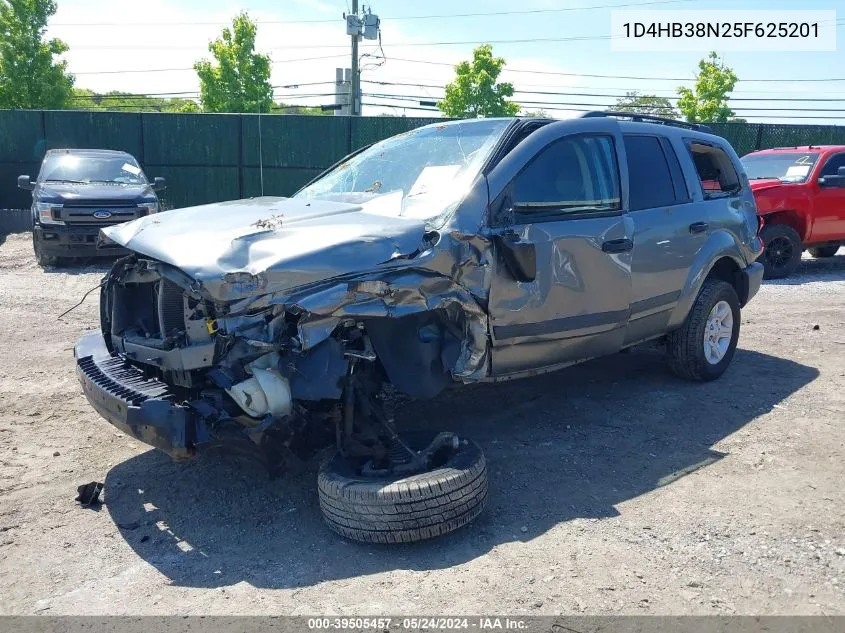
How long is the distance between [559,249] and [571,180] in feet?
1.76

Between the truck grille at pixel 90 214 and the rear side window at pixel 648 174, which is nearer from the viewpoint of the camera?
the rear side window at pixel 648 174

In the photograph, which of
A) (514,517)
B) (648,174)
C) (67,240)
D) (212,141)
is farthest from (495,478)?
(212,141)

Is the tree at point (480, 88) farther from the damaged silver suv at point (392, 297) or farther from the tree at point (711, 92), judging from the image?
the damaged silver suv at point (392, 297)

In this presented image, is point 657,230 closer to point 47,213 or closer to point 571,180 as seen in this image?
point 571,180

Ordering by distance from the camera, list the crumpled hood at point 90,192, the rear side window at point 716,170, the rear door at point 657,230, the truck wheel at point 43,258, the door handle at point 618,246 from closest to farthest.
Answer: the door handle at point 618,246, the rear door at point 657,230, the rear side window at point 716,170, the crumpled hood at point 90,192, the truck wheel at point 43,258

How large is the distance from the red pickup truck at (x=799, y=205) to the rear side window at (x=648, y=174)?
6.14 metres

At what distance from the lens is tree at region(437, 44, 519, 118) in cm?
3284

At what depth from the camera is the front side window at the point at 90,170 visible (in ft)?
39.5

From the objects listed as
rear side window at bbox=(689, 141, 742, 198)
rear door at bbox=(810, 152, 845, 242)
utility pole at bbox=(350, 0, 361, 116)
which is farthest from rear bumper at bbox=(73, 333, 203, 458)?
utility pole at bbox=(350, 0, 361, 116)

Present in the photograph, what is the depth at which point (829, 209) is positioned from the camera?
11.0m

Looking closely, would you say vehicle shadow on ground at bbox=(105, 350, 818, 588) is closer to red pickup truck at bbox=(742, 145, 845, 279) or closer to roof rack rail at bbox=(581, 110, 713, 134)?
roof rack rail at bbox=(581, 110, 713, 134)

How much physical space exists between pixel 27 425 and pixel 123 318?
1.37 meters

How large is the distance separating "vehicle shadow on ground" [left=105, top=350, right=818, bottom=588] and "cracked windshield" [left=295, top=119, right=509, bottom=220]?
5.06ft

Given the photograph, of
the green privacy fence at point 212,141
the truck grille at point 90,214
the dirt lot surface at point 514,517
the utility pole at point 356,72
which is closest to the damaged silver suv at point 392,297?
the dirt lot surface at point 514,517
